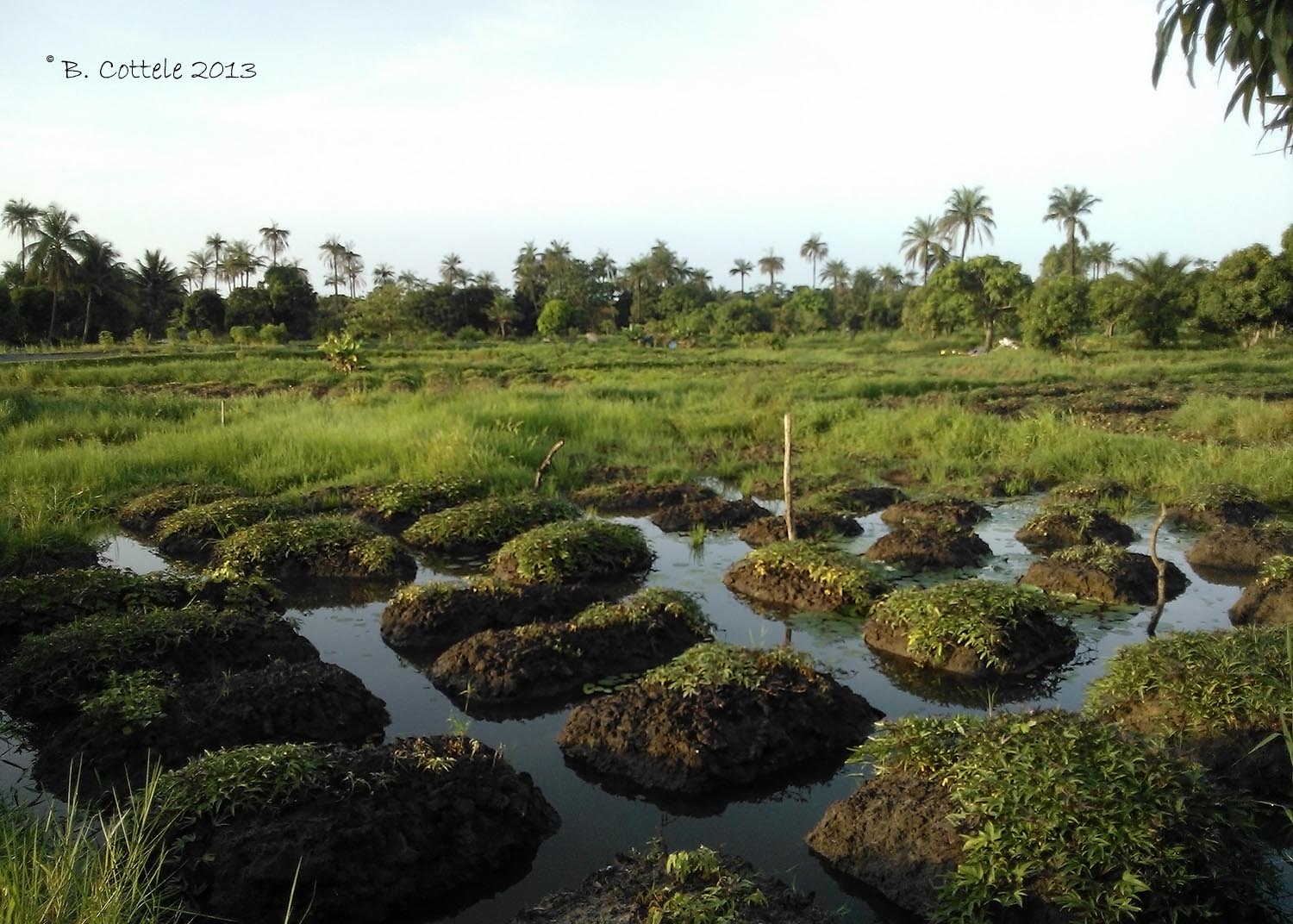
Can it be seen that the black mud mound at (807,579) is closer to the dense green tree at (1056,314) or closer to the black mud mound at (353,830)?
the black mud mound at (353,830)

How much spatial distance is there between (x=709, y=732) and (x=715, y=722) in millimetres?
71

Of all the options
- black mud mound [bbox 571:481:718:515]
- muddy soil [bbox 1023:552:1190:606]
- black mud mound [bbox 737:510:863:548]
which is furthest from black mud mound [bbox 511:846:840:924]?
black mud mound [bbox 571:481:718:515]

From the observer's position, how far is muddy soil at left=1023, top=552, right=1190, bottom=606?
7836 millimetres

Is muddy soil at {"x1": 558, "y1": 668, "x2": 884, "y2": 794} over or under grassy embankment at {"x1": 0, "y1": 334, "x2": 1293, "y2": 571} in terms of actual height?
under

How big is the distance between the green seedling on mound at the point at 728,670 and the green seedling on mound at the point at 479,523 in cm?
448

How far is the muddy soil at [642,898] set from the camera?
3.44 m

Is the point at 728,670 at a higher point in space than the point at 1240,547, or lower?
higher

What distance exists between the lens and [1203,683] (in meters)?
5.11

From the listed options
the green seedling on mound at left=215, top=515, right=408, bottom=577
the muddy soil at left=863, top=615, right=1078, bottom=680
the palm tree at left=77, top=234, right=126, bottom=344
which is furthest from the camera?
the palm tree at left=77, top=234, right=126, bottom=344

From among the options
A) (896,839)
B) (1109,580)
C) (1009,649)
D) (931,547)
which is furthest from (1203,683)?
(931,547)

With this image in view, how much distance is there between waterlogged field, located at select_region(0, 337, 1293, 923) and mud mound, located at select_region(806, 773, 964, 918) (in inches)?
4.3

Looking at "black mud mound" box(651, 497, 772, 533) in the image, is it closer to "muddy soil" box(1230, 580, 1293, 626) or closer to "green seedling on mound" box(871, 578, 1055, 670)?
"green seedling on mound" box(871, 578, 1055, 670)

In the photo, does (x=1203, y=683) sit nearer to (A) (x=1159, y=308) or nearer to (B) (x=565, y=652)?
(B) (x=565, y=652)

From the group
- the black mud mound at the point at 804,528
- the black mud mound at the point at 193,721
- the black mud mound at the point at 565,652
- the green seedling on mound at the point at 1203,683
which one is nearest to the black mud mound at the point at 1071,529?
the black mud mound at the point at 804,528
